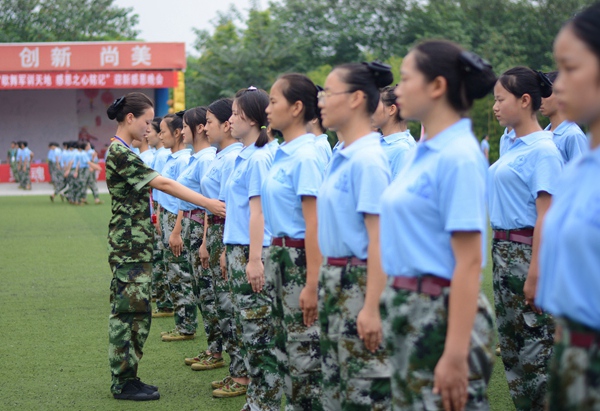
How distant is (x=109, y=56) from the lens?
2800 cm

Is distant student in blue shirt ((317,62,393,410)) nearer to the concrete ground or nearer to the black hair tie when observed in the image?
the black hair tie

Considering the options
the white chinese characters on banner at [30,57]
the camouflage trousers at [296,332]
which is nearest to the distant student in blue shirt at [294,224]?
the camouflage trousers at [296,332]

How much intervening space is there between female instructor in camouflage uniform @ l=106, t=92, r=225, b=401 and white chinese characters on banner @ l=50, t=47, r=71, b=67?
24051mm

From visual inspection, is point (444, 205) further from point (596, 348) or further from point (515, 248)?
point (515, 248)

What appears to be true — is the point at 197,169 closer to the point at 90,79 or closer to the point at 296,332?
the point at 296,332

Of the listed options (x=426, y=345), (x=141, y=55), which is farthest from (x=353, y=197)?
(x=141, y=55)

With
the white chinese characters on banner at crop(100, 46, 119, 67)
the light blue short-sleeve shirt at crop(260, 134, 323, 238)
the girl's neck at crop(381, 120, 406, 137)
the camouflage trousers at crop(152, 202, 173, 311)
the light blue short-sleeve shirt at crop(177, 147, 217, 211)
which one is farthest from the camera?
the white chinese characters on banner at crop(100, 46, 119, 67)

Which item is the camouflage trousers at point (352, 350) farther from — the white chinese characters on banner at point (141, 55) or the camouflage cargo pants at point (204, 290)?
the white chinese characters on banner at point (141, 55)

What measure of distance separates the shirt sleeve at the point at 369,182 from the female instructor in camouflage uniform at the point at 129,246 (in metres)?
1.99

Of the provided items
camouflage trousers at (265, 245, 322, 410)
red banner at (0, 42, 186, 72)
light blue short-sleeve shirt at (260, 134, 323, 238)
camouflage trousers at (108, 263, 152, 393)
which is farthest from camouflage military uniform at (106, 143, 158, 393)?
red banner at (0, 42, 186, 72)

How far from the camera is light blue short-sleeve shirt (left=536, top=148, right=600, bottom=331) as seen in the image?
204cm

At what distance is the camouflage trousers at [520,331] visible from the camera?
14.2 ft

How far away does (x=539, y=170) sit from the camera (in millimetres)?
4230

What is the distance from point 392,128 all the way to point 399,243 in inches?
128
